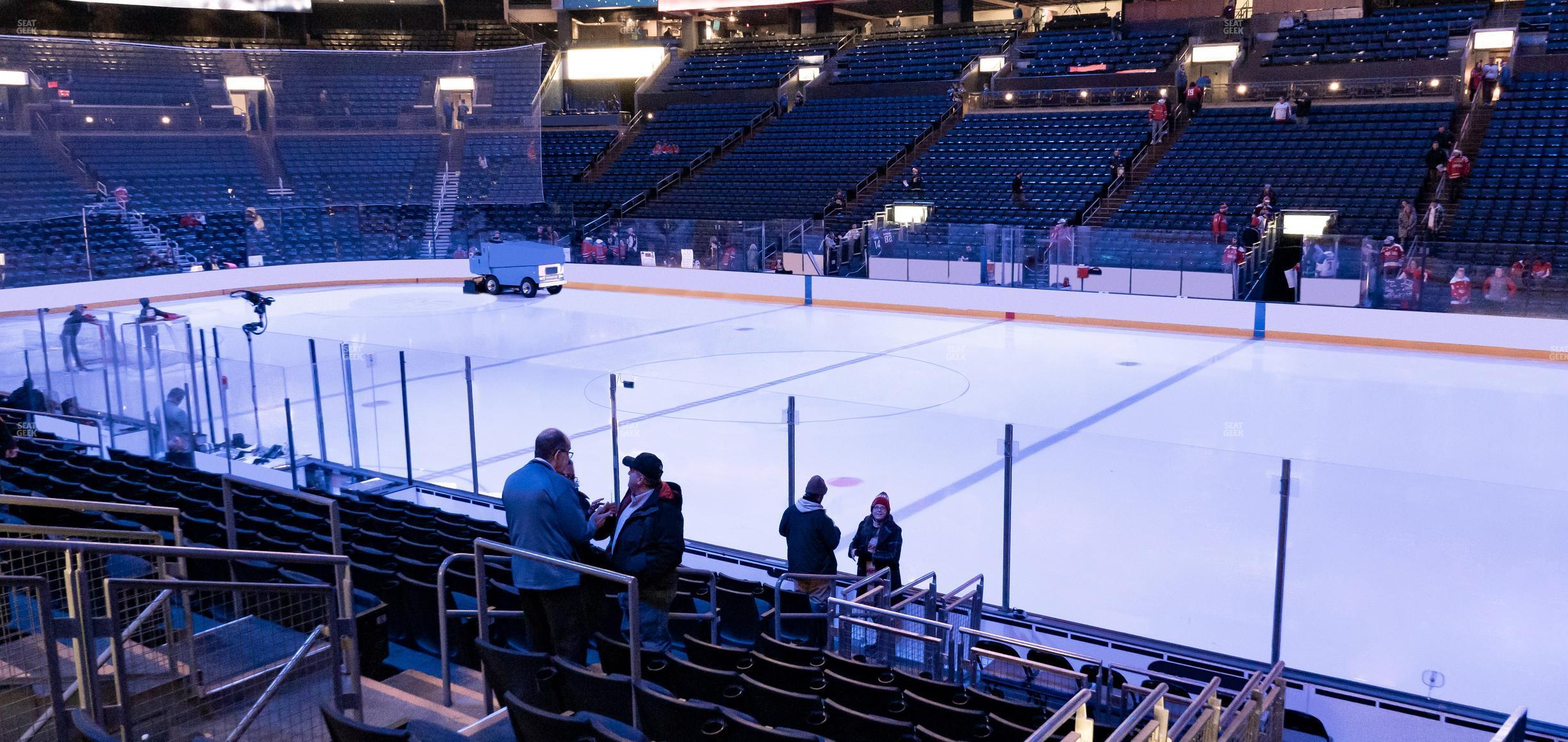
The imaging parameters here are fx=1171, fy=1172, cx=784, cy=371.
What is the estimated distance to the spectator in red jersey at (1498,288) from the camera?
16.6 meters

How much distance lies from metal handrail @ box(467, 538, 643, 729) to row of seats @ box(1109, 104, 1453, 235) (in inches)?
790

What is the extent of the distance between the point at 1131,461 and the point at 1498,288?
42.7ft

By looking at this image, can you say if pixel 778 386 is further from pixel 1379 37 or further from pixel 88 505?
pixel 1379 37

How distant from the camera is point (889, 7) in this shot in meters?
42.2

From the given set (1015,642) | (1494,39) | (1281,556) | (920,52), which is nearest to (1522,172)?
(1494,39)

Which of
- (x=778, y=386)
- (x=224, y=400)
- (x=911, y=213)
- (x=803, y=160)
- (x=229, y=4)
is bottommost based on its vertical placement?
(x=778, y=386)

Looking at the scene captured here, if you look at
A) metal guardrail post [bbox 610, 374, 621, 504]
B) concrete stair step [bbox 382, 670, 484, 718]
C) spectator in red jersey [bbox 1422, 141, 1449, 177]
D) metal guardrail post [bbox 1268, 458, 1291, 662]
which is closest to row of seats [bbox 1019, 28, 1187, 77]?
spectator in red jersey [bbox 1422, 141, 1449, 177]

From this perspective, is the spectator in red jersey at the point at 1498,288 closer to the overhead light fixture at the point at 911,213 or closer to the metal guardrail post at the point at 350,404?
the overhead light fixture at the point at 911,213

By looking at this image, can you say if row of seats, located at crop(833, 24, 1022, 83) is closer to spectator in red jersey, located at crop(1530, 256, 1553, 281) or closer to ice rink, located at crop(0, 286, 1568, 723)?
ice rink, located at crop(0, 286, 1568, 723)

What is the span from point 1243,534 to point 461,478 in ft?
20.8

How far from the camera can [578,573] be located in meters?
A: 4.62

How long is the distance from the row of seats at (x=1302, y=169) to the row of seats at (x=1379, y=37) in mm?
2189

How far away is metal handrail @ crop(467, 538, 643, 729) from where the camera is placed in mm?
4191

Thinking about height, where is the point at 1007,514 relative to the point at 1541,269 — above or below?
below
